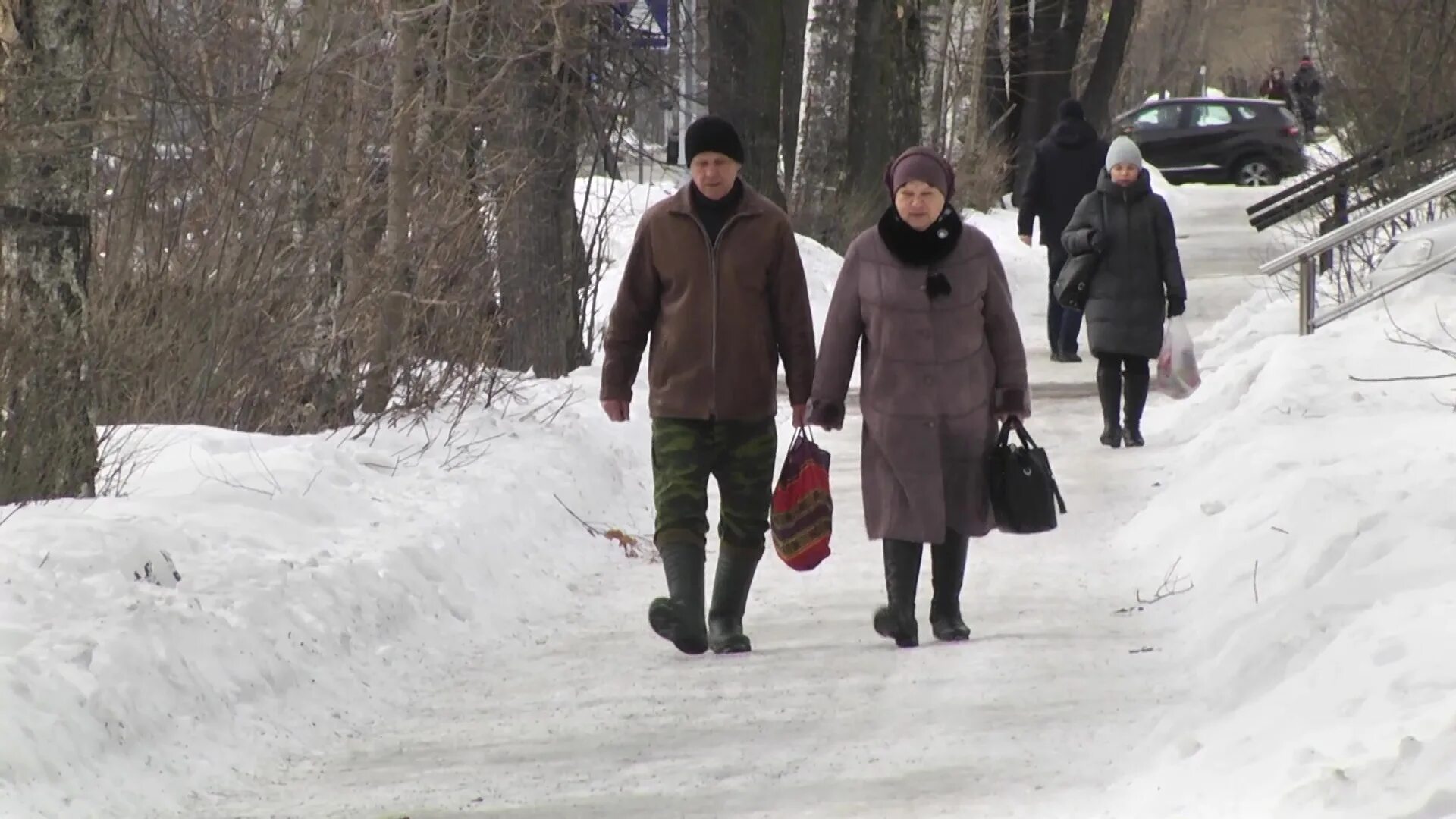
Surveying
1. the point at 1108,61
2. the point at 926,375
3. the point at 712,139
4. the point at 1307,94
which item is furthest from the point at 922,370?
the point at 1307,94

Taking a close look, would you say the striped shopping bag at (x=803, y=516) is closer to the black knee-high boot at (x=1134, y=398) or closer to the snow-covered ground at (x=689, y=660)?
the snow-covered ground at (x=689, y=660)

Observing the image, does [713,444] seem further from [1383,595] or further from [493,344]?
[493,344]

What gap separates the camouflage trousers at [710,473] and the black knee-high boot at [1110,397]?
4.60 m

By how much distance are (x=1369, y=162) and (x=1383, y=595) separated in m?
8.59

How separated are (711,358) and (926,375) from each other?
713 millimetres

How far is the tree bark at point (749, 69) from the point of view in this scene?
55.9 feet

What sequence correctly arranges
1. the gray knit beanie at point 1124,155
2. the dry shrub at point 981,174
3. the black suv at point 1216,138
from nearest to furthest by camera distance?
the gray knit beanie at point 1124,155, the dry shrub at point 981,174, the black suv at point 1216,138

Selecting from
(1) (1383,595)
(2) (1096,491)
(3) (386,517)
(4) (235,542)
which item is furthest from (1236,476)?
(4) (235,542)

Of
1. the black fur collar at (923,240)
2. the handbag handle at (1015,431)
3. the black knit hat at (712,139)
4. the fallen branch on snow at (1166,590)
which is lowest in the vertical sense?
the fallen branch on snow at (1166,590)

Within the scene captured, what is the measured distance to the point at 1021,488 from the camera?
717 cm

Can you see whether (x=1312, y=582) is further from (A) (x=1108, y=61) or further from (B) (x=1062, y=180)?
(A) (x=1108, y=61)

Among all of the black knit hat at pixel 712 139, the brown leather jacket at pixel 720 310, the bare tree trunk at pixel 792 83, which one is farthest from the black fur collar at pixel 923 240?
the bare tree trunk at pixel 792 83

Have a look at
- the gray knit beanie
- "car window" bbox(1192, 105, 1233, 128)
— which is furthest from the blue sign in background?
"car window" bbox(1192, 105, 1233, 128)

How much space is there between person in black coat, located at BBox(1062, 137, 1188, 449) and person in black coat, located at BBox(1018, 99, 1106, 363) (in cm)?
365
